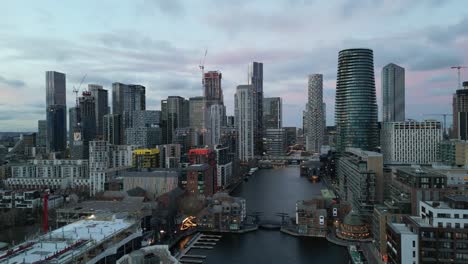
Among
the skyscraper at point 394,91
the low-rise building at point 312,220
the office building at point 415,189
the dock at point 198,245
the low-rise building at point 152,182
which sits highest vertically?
the skyscraper at point 394,91

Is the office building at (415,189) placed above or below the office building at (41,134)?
below

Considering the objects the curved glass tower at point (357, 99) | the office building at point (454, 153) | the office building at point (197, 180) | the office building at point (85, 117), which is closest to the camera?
the office building at point (197, 180)

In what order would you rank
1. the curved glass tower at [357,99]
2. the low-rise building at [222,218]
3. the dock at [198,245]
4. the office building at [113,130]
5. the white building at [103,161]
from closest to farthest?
the dock at [198,245] → the low-rise building at [222,218] → the white building at [103,161] → the curved glass tower at [357,99] → the office building at [113,130]

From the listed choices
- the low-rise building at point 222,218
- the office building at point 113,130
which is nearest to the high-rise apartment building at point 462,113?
the low-rise building at point 222,218

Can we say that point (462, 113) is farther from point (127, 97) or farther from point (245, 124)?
point (127, 97)

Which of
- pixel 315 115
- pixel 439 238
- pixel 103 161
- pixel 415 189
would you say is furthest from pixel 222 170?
pixel 315 115

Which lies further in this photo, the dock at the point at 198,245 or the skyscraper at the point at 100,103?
the skyscraper at the point at 100,103

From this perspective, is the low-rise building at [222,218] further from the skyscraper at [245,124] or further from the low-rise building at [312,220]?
the skyscraper at [245,124]

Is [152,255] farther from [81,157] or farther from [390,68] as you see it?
[390,68]
